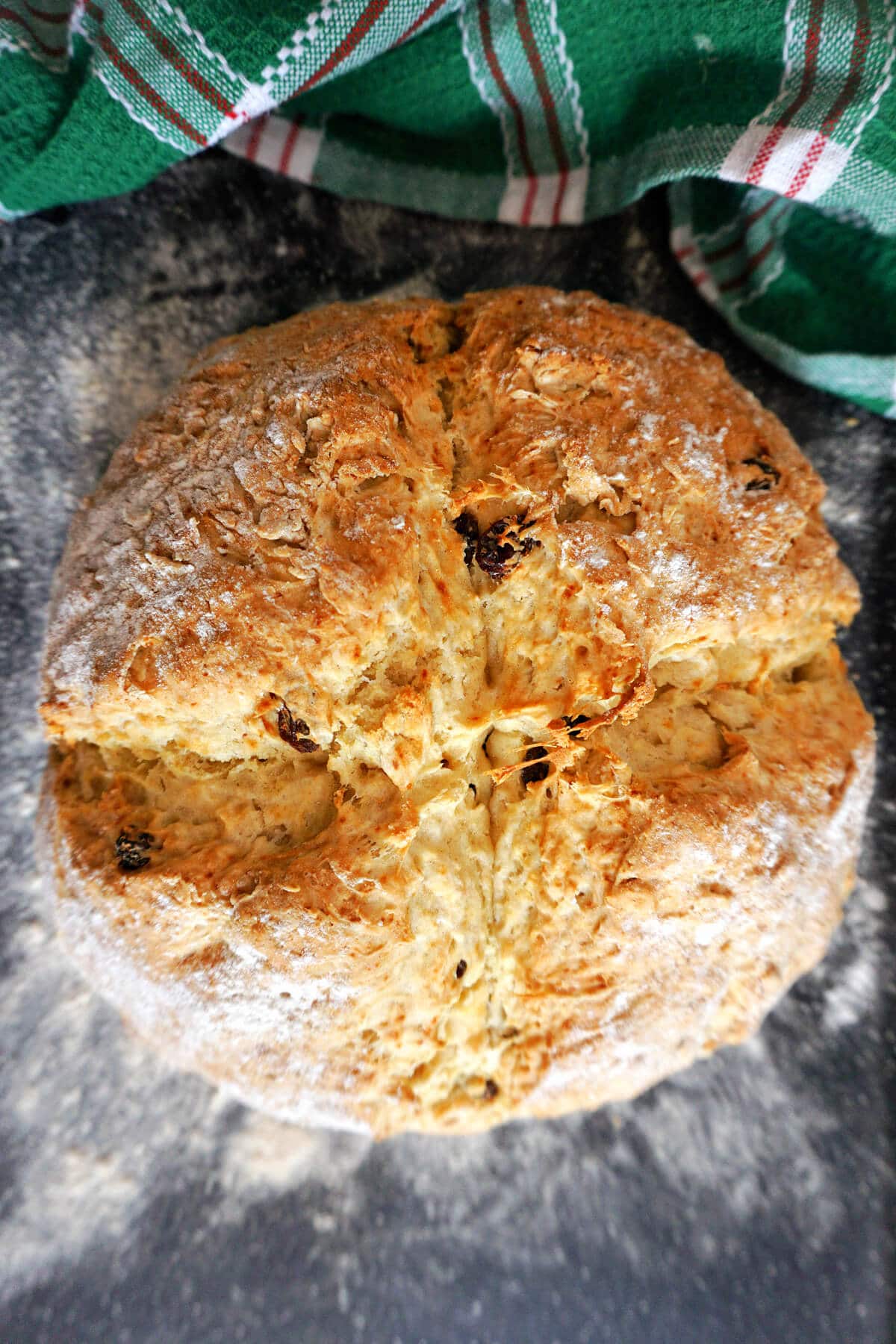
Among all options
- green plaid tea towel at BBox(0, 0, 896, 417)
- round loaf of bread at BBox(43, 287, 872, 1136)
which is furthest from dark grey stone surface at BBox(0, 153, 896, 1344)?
round loaf of bread at BBox(43, 287, 872, 1136)

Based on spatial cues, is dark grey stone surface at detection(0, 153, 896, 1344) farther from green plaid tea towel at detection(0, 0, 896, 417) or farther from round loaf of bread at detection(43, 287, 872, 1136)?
round loaf of bread at detection(43, 287, 872, 1136)

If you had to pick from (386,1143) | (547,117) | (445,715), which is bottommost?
(386,1143)

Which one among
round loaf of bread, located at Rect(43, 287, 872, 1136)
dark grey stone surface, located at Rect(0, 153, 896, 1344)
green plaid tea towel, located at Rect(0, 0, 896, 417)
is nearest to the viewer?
round loaf of bread, located at Rect(43, 287, 872, 1136)

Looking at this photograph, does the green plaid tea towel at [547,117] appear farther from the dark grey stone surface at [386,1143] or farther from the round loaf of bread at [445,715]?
the round loaf of bread at [445,715]

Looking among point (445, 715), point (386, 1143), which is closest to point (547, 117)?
point (445, 715)

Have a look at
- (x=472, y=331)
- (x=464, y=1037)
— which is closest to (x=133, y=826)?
(x=464, y=1037)

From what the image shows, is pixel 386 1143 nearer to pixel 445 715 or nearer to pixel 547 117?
pixel 445 715
